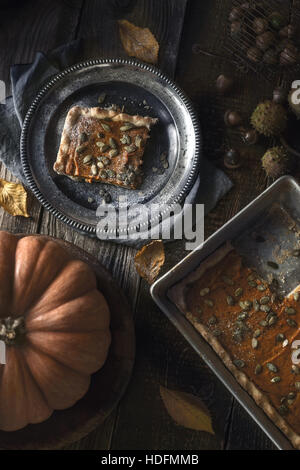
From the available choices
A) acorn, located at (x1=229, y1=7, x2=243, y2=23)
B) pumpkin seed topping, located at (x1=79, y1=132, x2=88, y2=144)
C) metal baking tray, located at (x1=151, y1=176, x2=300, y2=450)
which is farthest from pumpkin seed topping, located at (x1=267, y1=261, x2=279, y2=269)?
acorn, located at (x1=229, y1=7, x2=243, y2=23)

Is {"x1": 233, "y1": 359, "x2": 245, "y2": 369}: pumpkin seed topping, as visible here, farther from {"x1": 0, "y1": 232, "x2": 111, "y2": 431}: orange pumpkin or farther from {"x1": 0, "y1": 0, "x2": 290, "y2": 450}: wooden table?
{"x1": 0, "y1": 232, "x2": 111, "y2": 431}: orange pumpkin

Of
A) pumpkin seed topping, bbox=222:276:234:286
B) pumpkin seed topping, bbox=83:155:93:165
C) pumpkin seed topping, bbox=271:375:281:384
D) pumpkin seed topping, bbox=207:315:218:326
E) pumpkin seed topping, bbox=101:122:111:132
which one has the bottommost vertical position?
pumpkin seed topping, bbox=271:375:281:384

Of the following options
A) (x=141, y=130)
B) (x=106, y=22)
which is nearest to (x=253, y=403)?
(x=141, y=130)

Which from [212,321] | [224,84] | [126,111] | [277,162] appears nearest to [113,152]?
[126,111]

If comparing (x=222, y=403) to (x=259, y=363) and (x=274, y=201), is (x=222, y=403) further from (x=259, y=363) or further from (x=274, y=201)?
(x=274, y=201)
